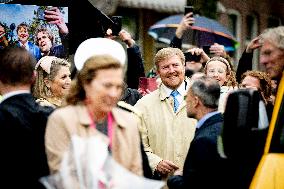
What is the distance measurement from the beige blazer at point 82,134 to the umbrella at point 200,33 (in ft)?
27.0

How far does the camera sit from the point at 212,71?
8.59 m

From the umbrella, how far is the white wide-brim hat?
7.88 meters

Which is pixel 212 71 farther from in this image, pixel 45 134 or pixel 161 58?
pixel 45 134

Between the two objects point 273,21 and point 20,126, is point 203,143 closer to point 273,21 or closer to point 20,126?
point 20,126

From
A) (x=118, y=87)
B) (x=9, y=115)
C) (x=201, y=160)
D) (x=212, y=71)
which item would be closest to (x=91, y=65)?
(x=118, y=87)

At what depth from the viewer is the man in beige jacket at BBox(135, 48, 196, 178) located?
755 cm

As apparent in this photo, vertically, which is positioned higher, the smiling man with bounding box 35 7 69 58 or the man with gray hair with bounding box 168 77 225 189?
the smiling man with bounding box 35 7 69 58

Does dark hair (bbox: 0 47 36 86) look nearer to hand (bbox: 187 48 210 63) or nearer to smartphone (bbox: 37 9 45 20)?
smartphone (bbox: 37 9 45 20)

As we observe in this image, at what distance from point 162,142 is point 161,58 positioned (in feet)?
2.72

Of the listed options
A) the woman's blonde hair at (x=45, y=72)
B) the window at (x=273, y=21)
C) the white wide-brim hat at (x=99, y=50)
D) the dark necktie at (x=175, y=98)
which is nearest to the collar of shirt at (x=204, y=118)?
the white wide-brim hat at (x=99, y=50)

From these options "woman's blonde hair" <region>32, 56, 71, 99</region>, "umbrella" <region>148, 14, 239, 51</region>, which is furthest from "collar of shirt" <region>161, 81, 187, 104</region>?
"umbrella" <region>148, 14, 239, 51</region>

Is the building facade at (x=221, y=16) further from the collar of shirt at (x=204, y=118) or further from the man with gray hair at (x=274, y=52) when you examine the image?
the collar of shirt at (x=204, y=118)

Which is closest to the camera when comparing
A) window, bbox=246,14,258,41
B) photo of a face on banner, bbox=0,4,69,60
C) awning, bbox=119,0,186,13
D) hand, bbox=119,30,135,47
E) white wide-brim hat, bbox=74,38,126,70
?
white wide-brim hat, bbox=74,38,126,70

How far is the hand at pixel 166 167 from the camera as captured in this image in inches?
287
